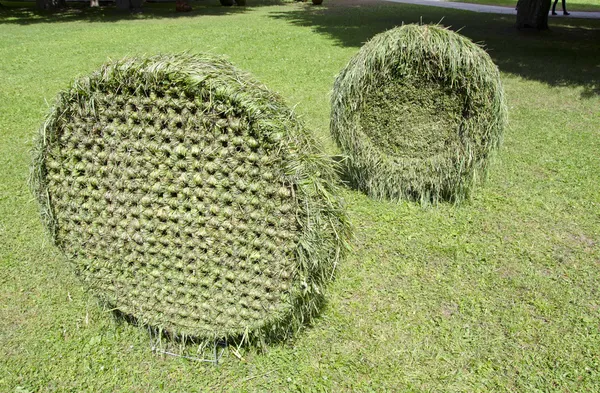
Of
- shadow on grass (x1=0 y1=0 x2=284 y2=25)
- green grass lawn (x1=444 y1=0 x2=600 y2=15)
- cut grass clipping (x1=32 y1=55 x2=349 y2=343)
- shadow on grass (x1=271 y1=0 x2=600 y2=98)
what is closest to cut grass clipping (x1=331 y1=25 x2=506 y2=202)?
cut grass clipping (x1=32 y1=55 x2=349 y2=343)

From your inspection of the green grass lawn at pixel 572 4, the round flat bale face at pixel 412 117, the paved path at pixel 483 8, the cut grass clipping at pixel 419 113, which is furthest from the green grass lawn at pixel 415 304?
the green grass lawn at pixel 572 4

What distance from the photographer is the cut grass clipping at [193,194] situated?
3.02m

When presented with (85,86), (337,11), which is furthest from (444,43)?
(337,11)

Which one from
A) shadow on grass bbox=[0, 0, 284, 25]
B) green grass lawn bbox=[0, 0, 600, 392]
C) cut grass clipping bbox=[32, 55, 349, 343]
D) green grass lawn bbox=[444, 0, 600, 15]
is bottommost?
green grass lawn bbox=[0, 0, 600, 392]

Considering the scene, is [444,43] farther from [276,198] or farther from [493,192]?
[276,198]

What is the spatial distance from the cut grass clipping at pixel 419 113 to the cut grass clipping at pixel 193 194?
9.17 feet

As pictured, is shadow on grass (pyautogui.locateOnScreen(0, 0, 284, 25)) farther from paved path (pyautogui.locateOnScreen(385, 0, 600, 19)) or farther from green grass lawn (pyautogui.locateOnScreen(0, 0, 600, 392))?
green grass lawn (pyautogui.locateOnScreen(0, 0, 600, 392))

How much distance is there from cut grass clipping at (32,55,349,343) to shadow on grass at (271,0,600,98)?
24.7 feet

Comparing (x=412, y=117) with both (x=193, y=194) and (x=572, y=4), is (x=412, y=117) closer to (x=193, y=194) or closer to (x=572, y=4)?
(x=193, y=194)

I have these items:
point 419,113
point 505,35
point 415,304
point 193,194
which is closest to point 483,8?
point 505,35

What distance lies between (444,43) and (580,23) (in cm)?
1994

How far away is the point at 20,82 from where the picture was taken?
11703 mm

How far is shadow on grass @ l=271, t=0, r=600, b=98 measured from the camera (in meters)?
12.9

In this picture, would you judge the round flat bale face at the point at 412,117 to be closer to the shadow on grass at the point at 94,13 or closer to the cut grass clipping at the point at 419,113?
the cut grass clipping at the point at 419,113
